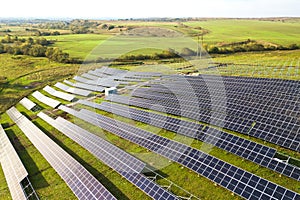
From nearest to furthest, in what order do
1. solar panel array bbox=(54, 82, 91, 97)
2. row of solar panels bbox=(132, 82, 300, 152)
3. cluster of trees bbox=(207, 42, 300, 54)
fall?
1. row of solar panels bbox=(132, 82, 300, 152)
2. solar panel array bbox=(54, 82, 91, 97)
3. cluster of trees bbox=(207, 42, 300, 54)

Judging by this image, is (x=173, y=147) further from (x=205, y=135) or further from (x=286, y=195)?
(x=286, y=195)

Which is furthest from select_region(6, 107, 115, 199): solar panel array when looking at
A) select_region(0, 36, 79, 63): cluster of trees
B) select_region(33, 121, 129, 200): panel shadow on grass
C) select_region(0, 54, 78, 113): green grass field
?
select_region(0, 36, 79, 63): cluster of trees

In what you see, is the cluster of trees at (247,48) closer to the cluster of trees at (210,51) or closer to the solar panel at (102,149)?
the cluster of trees at (210,51)

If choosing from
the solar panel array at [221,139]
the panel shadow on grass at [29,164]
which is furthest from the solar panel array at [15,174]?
the solar panel array at [221,139]

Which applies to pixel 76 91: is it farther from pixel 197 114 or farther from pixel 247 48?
pixel 247 48

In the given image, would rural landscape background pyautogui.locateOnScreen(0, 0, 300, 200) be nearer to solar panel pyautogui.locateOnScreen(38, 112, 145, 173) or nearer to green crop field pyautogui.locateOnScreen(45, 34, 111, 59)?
green crop field pyautogui.locateOnScreen(45, 34, 111, 59)

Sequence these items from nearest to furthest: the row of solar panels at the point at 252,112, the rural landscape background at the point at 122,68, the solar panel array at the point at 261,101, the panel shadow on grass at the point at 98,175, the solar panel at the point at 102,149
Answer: the panel shadow on grass at the point at 98,175, the rural landscape background at the point at 122,68, the solar panel at the point at 102,149, the row of solar panels at the point at 252,112, the solar panel array at the point at 261,101

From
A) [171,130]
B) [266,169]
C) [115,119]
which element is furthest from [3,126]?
[266,169]

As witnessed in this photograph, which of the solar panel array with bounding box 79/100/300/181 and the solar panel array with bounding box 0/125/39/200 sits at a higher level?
the solar panel array with bounding box 79/100/300/181
